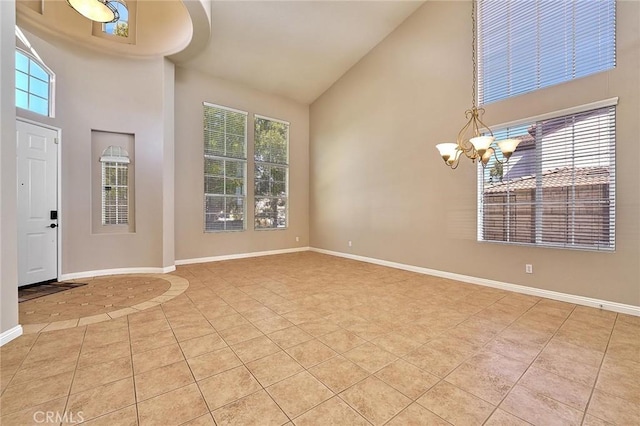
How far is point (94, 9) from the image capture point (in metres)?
2.57

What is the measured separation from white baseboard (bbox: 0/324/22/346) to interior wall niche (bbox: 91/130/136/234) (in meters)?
2.71

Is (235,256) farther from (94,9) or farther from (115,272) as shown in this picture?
(94,9)

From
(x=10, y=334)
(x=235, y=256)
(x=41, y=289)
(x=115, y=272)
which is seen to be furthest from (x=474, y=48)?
(x=41, y=289)

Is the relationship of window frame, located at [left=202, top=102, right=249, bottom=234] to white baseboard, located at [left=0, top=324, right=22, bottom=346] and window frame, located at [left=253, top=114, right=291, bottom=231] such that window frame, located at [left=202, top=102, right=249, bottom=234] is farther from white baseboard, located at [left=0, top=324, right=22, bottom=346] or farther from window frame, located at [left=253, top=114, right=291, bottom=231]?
white baseboard, located at [left=0, top=324, right=22, bottom=346]

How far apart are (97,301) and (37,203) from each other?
6.95 ft

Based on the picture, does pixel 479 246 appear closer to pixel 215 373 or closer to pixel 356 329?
pixel 356 329

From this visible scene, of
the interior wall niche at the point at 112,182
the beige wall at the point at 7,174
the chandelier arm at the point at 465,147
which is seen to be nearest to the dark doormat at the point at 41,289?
the interior wall niche at the point at 112,182

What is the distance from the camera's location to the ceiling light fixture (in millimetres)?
2492

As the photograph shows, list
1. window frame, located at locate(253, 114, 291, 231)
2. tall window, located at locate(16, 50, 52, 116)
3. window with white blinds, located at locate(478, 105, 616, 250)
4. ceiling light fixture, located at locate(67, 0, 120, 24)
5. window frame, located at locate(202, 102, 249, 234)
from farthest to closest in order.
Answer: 1. window frame, located at locate(253, 114, 291, 231)
2. window frame, located at locate(202, 102, 249, 234)
3. tall window, located at locate(16, 50, 52, 116)
4. window with white blinds, located at locate(478, 105, 616, 250)
5. ceiling light fixture, located at locate(67, 0, 120, 24)

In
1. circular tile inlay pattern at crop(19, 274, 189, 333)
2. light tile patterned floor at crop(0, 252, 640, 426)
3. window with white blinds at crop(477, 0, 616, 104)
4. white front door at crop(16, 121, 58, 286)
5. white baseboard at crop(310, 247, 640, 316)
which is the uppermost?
window with white blinds at crop(477, 0, 616, 104)

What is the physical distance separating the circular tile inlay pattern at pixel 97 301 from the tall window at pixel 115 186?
3.67ft

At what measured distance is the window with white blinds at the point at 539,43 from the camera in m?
3.26

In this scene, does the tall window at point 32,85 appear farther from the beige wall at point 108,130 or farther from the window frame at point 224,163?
the window frame at point 224,163

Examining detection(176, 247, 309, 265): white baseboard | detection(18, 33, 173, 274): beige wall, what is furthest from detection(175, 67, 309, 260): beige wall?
detection(18, 33, 173, 274): beige wall
